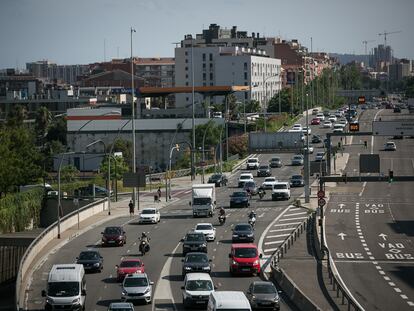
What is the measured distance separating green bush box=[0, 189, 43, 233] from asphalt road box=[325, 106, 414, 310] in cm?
2882

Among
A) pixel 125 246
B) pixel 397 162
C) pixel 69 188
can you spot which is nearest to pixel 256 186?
pixel 69 188

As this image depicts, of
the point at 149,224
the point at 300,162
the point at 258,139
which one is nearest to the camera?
the point at 149,224

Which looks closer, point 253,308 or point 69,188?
point 253,308

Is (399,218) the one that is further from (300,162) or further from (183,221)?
(300,162)

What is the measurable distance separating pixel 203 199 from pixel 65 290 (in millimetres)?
39604

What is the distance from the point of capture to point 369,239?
232 feet

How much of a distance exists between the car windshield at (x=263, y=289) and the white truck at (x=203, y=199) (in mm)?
39873

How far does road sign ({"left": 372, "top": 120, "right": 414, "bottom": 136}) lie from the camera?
7519 centimetres

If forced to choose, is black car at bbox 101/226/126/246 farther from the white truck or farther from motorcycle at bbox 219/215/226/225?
the white truck

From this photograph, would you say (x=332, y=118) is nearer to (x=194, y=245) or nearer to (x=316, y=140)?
(x=316, y=140)

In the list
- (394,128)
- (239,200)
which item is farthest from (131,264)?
(239,200)

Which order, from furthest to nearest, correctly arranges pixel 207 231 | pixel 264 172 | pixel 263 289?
pixel 264 172
pixel 207 231
pixel 263 289

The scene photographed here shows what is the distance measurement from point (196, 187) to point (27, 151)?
5571cm

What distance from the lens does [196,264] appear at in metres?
52.9
